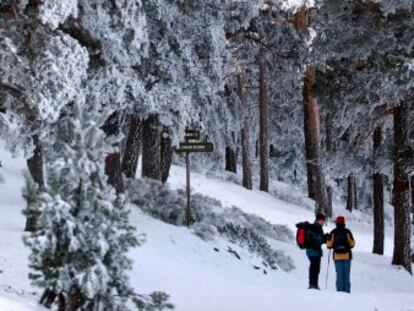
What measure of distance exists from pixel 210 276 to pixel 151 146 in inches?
261

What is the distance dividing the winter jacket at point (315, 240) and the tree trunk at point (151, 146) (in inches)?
248

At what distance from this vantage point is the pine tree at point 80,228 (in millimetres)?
5156

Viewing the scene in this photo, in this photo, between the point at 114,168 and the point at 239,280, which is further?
the point at 114,168

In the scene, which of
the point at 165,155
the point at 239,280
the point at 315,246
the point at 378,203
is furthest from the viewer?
the point at 165,155

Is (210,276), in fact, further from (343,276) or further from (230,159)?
(230,159)

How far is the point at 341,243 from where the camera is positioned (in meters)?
13.1

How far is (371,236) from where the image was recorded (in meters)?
26.3

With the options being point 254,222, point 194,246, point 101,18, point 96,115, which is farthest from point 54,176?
point 254,222

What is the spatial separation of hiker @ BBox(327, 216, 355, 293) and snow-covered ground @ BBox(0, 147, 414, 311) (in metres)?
0.73

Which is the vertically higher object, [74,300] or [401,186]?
[74,300]

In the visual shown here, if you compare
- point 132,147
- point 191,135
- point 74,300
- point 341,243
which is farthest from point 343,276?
point 74,300

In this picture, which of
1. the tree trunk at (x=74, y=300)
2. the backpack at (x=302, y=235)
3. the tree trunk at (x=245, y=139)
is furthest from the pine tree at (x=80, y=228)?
the tree trunk at (x=245, y=139)

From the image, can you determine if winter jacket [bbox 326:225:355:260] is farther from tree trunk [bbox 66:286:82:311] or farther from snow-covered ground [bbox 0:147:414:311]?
tree trunk [bbox 66:286:82:311]

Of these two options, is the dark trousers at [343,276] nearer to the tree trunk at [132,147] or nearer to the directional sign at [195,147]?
the directional sign at [195,147]
